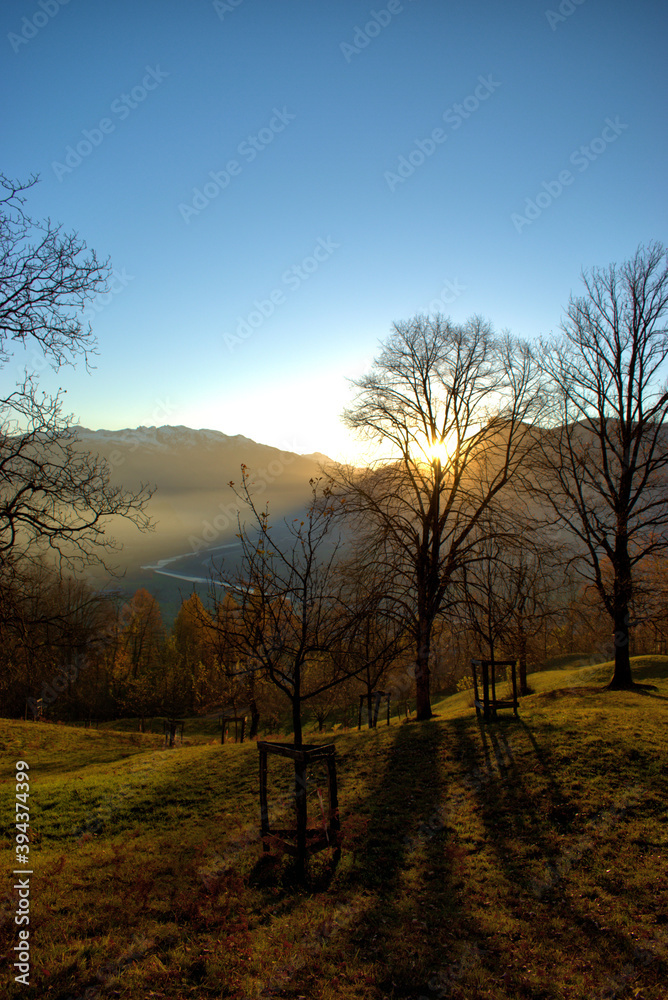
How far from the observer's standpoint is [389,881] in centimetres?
723

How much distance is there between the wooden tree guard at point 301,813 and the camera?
753 cm

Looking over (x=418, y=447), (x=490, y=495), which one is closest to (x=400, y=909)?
(x=490, y=495)

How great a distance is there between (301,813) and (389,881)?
5.16ft

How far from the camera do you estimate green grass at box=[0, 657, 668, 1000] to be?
506cm

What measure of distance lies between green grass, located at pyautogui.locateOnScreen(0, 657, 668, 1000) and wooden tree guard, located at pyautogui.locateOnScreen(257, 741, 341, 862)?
30 centimetres

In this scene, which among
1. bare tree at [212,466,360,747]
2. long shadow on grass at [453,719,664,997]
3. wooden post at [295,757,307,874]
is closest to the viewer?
long shadow on grass at [453,719,664,997]

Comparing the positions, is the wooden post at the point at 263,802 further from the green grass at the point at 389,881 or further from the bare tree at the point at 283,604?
the bare tree at the point at 283,604

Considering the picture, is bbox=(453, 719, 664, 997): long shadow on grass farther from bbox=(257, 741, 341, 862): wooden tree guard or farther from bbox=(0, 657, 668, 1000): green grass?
bbox=(257, 741, 341, 862): wooden tree guard

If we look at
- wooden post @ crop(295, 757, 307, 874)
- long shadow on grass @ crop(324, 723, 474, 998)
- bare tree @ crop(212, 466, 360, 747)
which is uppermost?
bare tree @ crop(212, 466, 360, 747)

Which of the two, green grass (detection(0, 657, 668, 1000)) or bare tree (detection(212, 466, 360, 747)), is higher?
bare tree (detection(212, 466, 360, 747))

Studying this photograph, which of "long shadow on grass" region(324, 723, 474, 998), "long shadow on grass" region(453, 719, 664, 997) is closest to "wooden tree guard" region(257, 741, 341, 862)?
"long shadow on grass" region(324, 723, 474, 998)

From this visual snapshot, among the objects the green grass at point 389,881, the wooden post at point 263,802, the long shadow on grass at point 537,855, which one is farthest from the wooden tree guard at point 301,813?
the long shadow on grass at point 537,855

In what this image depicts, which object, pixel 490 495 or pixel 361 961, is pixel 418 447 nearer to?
pixel 490 495

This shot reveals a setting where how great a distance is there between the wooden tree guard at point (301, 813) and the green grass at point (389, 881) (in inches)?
11.7
